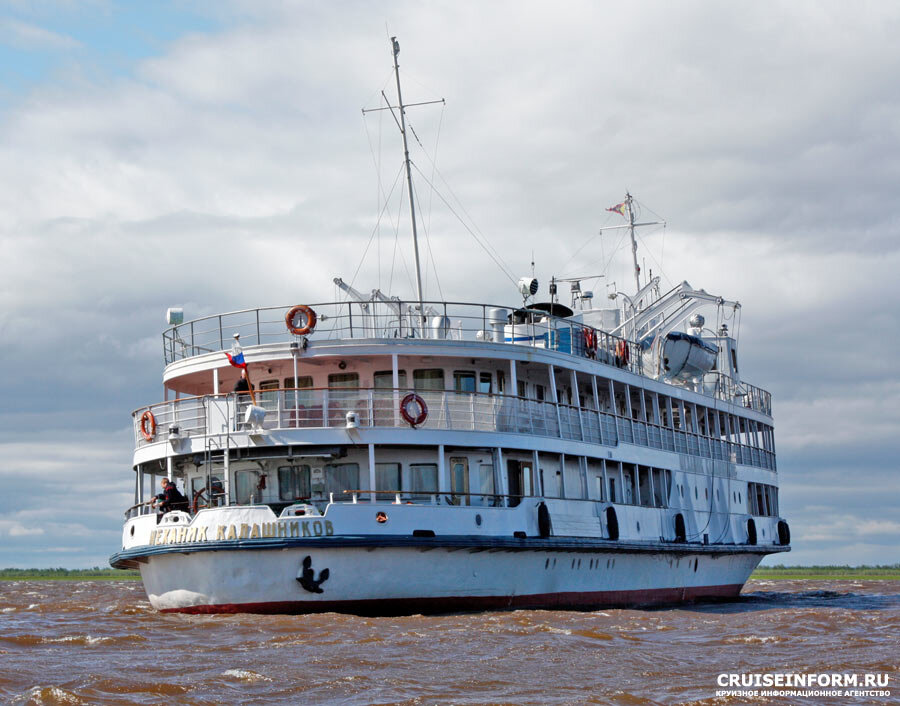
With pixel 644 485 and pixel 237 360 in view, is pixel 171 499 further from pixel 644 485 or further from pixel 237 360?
pixel 644 485

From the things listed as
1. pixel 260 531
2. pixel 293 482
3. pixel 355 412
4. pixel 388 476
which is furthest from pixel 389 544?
pixel 293 482

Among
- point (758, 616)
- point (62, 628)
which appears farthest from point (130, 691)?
point (758, 616)

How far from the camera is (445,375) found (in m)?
26.7

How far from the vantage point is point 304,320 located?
2516 cm

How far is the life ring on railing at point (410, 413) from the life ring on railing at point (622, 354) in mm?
9415

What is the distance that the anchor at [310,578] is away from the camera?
22266 millimetres

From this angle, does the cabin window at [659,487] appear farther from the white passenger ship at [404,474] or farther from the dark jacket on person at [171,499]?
the dark jacket on person at [171,499]

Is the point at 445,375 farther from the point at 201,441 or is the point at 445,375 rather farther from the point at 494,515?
the point at 201,441

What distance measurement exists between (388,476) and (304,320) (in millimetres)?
3820

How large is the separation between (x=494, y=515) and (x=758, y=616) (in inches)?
276

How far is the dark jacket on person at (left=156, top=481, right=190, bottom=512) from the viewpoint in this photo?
24375 millimetres

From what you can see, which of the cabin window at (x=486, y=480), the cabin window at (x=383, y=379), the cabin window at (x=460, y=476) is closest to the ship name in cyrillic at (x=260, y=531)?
A: the cabin window at (x=460, y=476)

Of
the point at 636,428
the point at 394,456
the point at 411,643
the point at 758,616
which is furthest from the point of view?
the point at 636,428

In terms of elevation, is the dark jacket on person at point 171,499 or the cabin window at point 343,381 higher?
the cabin window at point 343,381
